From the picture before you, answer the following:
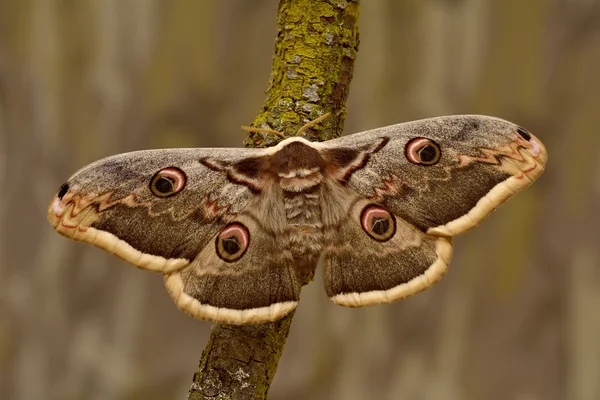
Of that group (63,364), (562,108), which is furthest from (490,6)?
(63,364)

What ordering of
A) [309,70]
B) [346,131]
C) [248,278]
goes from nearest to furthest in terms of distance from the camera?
[248,278]
[309,70]
[346,131]

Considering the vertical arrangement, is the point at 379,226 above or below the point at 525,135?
below

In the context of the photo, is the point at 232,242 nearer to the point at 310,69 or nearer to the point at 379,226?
the point at 379,226

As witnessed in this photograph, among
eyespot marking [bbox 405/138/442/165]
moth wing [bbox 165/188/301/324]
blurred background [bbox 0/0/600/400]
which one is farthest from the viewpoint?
blurred background [bbox 0/0/600/400]

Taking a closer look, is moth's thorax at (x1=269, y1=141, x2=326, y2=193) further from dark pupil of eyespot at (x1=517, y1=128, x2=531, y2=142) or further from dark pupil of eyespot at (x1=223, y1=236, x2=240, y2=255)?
dark pupil of eyespot at (x1=517, y1=128, x2=531, y2=142)

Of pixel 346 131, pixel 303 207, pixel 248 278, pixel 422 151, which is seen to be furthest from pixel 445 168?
pixel 346 131

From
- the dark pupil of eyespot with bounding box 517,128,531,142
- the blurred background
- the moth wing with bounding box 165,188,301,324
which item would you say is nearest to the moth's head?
the dark pupil of eyespot with bounding box 517,128,531,142

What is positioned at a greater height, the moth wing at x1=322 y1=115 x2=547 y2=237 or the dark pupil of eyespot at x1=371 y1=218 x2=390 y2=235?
the moth wing at x1=322 y1=115 x2=547 y2=237
